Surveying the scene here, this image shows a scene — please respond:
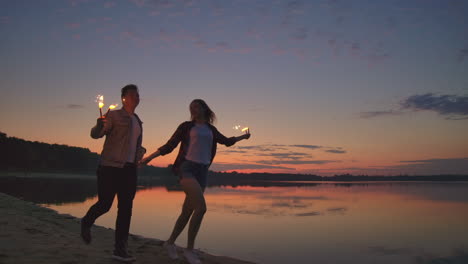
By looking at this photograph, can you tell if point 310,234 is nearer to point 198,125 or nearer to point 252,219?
point 252,219

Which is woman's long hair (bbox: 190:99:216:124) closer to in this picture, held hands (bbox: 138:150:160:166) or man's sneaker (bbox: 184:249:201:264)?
held hands (bbox: 138:150:160:166)

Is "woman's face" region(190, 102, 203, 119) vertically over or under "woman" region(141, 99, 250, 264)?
over

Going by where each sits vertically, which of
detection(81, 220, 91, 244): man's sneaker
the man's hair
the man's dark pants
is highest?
the man's hair

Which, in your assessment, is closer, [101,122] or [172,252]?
[101,122]

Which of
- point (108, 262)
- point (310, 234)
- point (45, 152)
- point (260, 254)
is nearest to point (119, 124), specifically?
point (108, 262)

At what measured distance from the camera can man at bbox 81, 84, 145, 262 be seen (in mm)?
4711

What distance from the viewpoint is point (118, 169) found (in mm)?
4746

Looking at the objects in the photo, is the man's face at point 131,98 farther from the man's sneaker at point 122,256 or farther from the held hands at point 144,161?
the man's sneaker at point 122,256

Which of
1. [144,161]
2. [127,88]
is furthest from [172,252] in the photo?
[127,88]

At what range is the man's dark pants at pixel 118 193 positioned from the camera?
4.71m

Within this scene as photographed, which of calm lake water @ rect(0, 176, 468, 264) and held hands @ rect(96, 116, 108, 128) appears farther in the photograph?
calm lake water @ rect(0, 176, 468, 264)

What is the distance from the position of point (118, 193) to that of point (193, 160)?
108cm

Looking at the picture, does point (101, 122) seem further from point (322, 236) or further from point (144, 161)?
point (322, 236)

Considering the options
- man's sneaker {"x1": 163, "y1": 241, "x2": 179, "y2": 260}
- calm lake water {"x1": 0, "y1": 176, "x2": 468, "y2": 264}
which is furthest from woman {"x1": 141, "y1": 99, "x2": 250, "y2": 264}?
calm lake water {"x1": 0, "y1": 176, "x2": 468, "y2": 264}
